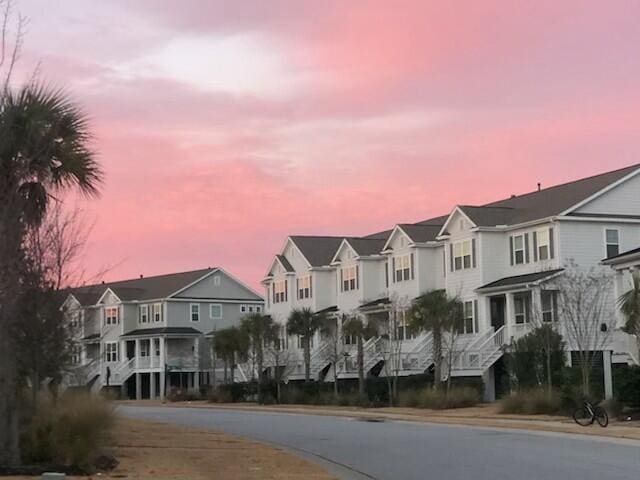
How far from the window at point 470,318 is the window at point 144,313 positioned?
37.0 meters

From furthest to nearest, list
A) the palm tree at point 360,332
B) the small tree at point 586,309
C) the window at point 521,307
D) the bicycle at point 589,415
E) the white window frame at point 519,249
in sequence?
the palm tree at point 360,332 → the white window frame at point 519,249 → the window at point 521,307 → the small tree at point 586,309 → the bicycle at point 589,415

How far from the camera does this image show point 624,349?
3753cm

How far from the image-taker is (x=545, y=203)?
4891cm

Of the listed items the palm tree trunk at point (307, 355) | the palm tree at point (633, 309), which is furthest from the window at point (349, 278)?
the palm tree at point (633, 309)

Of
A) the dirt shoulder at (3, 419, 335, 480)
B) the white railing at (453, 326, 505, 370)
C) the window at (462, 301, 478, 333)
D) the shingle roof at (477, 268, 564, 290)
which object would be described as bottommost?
the dirt shoulder at (3, 419, 335, 480)

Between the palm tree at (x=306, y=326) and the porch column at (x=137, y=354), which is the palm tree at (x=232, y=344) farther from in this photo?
the porch column at (x=137, y=354)

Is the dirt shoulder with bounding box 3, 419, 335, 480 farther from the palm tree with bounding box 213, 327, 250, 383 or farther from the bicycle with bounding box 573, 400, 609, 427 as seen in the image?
the palm tree with bounding box 213, 327, 250, 383

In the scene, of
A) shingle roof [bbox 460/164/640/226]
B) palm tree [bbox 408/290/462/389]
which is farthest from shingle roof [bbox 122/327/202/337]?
palm tree [bbox 408/290/462/389]

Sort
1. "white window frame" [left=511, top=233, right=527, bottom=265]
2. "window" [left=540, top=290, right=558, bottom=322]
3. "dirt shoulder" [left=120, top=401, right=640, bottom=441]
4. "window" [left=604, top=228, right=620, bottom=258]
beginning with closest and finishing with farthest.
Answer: "dirt shoulder" [left=120, top=401, right=640, bottom=441]
"window" [left=540, top=290, right=558, bottom=322]
"window" [left=604, top=228, right=620, bottom=258]
"white window frame" [left=511, top=233, right=527, bottom=265]

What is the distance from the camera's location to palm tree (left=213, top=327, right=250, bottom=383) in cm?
5862

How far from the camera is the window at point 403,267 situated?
2160 inches

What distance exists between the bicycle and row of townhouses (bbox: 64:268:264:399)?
4534 centimetres

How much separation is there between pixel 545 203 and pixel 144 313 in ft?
136

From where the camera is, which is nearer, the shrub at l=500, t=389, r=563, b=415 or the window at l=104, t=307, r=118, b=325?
the shrub at l=500, t=389, r=563, b=415
